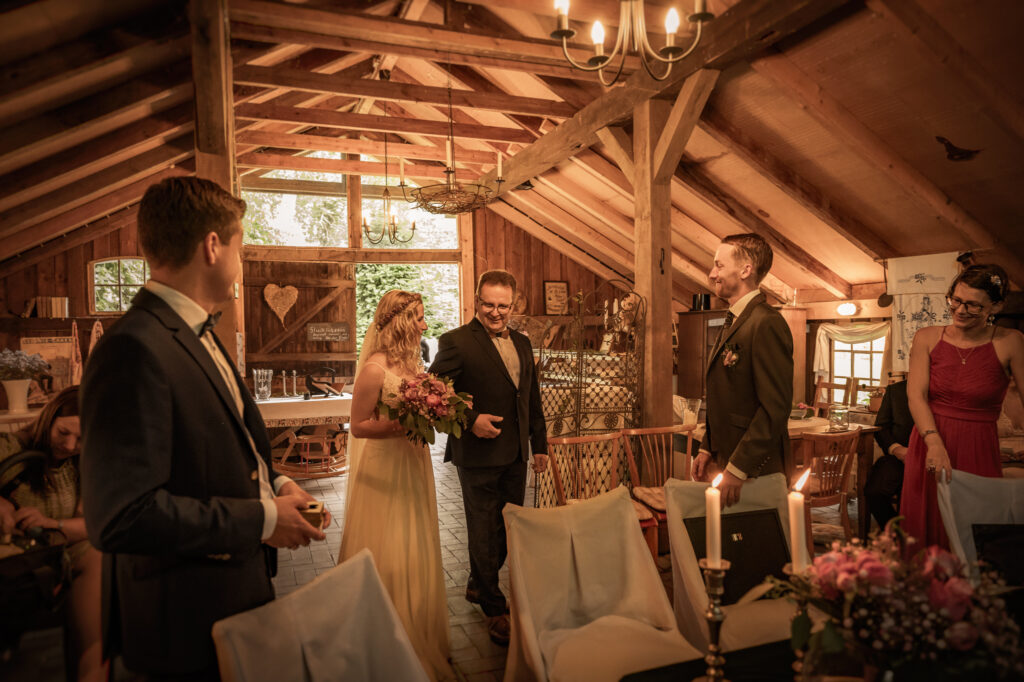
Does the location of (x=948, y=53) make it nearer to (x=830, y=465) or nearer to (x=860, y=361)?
(x=830, y=465)

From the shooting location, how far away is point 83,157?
15.5 feet

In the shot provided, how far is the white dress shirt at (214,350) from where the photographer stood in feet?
4.22

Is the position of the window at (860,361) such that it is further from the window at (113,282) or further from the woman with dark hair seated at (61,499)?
the window at (113,282)

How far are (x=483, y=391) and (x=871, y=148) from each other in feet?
10.8

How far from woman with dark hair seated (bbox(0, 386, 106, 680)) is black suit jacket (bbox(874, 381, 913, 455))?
4139mm

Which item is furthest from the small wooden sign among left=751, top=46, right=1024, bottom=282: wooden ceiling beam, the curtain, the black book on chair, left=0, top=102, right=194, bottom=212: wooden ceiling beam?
the black book on chair

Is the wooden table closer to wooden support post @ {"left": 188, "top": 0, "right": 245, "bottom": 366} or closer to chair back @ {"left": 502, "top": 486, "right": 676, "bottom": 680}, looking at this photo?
wooden support post @ {"left": 188, "top": 0, "right": 245, "bottom": 366}

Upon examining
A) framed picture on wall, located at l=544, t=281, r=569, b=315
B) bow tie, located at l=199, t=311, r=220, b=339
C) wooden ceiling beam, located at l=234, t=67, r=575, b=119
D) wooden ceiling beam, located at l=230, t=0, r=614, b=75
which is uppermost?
wooden ceiling beam, located at l=234, t=67, r=575, b=119

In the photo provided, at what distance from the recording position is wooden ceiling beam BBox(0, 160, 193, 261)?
21.8 feet

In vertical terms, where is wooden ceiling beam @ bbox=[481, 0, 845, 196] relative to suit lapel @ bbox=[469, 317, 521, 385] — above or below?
above

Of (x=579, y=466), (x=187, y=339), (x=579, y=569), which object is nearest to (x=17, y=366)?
(x=579, y=466)

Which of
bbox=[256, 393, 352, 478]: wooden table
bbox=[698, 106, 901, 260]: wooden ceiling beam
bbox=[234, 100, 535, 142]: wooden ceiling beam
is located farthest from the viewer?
bbox=[256, 393, 352, 478]: wooden table

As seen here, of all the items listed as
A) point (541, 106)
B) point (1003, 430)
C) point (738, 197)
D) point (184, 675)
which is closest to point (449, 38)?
point (541, 106)

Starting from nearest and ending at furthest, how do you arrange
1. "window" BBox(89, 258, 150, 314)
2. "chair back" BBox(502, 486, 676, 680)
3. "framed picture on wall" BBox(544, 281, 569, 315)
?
"chair back" BBox(502, 486, 676, 680) → "window" BBox(89, 258, 150, 314) → "framed picture on wall" BBox(544, 281, 569, 315)
